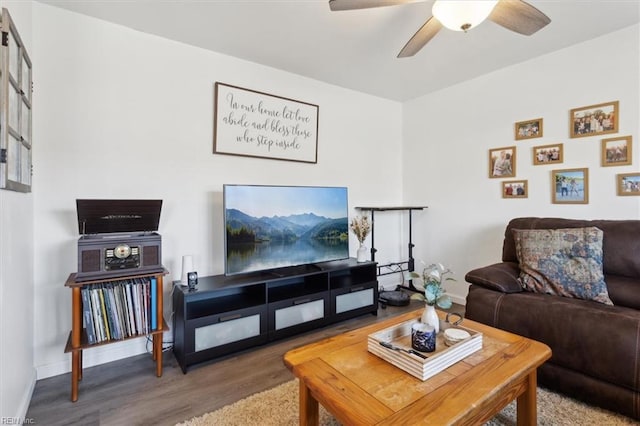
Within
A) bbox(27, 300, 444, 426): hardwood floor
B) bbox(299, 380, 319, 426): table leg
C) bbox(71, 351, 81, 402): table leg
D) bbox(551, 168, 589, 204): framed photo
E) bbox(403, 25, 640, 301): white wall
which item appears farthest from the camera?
bbox(551, 168, 589, 204): framed photo

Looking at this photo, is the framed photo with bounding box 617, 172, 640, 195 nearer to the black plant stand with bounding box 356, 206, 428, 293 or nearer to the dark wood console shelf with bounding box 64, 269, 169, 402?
the black plant stand with bounding box 356, 206, 428, 293

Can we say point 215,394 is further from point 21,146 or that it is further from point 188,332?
point 21,146

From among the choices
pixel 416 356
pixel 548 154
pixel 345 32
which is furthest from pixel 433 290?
pixel 548 154

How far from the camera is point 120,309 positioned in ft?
6.21

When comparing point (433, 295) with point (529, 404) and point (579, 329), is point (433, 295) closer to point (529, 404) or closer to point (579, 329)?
point (529, 404)

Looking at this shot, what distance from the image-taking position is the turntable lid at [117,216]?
1.86 metres

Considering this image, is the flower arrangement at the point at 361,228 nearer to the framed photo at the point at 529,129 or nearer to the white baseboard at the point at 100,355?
the framed photo at the point at 529,129

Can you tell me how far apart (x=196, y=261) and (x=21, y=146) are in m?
1.31

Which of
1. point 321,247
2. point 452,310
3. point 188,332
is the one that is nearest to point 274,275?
point 321,247

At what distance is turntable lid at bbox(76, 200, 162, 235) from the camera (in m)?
1.86

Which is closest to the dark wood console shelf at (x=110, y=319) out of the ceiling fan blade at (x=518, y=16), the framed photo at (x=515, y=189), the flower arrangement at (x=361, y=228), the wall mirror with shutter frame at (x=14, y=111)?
the wall mirror with shutter frame at (x=14, y=111)

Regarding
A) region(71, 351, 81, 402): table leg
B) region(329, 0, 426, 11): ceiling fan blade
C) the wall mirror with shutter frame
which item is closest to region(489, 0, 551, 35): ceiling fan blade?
region(329, 0, 426, 11): ceiling fan blade

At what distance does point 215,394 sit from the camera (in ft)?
5.94

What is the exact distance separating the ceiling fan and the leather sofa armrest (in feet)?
5.01
